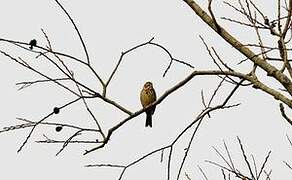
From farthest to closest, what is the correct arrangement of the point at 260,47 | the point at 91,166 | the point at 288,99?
the point at 91,166 < the point at 260,47 < the point at 288,99

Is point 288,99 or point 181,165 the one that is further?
point 181,165

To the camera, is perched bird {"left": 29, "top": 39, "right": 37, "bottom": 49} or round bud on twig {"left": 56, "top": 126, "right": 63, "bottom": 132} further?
round bud on twig {"left": 56, "top": 126, "right": 63, "bottom": 132}

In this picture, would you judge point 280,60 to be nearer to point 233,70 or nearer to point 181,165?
point 233,70

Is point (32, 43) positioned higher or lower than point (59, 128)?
higher

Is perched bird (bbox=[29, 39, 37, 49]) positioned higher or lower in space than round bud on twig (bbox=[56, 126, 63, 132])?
higher

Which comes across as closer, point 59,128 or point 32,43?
point 32,43

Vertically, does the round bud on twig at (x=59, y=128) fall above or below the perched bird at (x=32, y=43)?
below

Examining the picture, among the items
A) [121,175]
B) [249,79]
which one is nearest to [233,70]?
[249,79]

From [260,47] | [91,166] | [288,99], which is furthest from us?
[91,166]

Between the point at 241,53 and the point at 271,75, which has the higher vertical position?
the point at 241,53

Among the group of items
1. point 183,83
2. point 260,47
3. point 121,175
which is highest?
point 260,47

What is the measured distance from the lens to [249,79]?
8.58 ft

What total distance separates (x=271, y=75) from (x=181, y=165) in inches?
30.0

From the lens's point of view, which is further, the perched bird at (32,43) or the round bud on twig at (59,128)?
the round bud on twig at (59,128)
